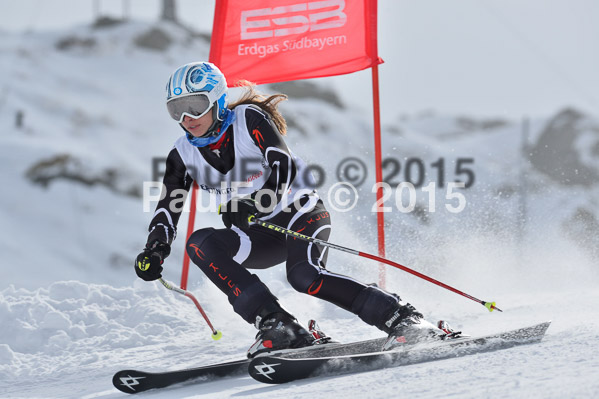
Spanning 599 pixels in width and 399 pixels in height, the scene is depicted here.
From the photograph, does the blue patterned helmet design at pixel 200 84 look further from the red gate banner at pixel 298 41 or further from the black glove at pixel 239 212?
the red gate banner at pixel 298 41

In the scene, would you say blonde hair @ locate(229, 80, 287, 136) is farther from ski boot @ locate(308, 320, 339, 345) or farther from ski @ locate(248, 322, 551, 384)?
ski @ locate(248, 322, 551, 384)

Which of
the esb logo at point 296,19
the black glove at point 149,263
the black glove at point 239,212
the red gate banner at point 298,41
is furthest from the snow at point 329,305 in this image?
the esb logo at point 296,19

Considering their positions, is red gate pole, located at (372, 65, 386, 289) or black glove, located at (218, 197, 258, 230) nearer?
black glove, located at (218, 197, 258, 230)

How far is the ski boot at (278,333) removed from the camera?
11.1ft

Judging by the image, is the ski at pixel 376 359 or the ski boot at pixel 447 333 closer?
the ski at pixel 376 359

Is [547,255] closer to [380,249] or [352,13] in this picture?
[380,249]

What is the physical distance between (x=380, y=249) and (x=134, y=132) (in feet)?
71.4

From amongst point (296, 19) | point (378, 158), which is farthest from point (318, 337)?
point (296, 19)

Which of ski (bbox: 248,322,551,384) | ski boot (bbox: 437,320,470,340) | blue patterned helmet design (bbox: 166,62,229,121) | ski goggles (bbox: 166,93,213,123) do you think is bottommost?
ski (bbox: 248,322,551,384)

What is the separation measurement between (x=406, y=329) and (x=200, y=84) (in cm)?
153

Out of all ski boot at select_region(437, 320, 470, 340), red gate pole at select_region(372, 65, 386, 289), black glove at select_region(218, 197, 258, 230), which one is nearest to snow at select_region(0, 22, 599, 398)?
ski boot at select_region(437, 320, 470, 340)

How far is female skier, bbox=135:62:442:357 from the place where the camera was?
3.40 metres

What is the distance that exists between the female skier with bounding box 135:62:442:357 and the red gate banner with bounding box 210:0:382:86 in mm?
1768

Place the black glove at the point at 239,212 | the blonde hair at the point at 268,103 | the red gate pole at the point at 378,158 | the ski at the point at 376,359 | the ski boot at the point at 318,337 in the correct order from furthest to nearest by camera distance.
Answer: the red gate pole at the point at 378,158, the blonde hair at the point at 268,103, the ski boot at the point at 318,337, the black glove at the point at 239,212, the ski at the point at 376,359
